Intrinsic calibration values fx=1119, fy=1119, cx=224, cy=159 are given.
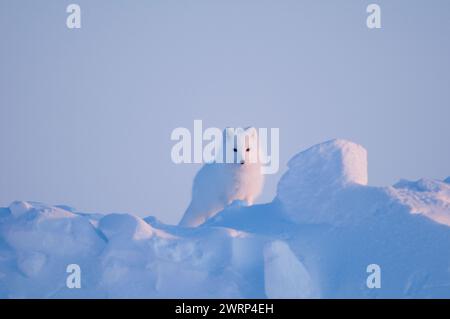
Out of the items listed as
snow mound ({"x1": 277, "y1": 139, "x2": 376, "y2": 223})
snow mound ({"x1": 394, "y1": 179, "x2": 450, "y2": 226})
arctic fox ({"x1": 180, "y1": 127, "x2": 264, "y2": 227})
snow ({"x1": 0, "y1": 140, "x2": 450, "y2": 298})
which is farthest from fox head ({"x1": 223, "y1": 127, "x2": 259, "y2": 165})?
snow mound ({"x1": 394, "y1": 179, "x2": 450, "y2": 226})

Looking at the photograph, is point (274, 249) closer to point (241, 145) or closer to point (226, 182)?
point (241, 145)

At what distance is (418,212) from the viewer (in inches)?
650

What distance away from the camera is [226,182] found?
69.3ft

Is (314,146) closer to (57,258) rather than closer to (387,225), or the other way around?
(387,225)

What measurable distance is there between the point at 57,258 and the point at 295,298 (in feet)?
11.9

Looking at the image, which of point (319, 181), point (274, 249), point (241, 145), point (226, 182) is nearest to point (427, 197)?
point (319, 181)

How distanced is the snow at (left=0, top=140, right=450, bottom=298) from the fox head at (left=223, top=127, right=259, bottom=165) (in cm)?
283

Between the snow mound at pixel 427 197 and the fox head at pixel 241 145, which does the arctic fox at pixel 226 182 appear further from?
the snow mound at pixel 427 197

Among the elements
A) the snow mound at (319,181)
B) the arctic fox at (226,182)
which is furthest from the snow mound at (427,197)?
the arctic fox at (226,182)

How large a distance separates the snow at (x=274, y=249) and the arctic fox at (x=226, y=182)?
326 cm

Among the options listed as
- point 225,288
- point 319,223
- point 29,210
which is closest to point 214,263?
point 225,288

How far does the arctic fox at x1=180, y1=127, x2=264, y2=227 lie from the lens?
20812mm

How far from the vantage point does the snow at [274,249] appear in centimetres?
1589
